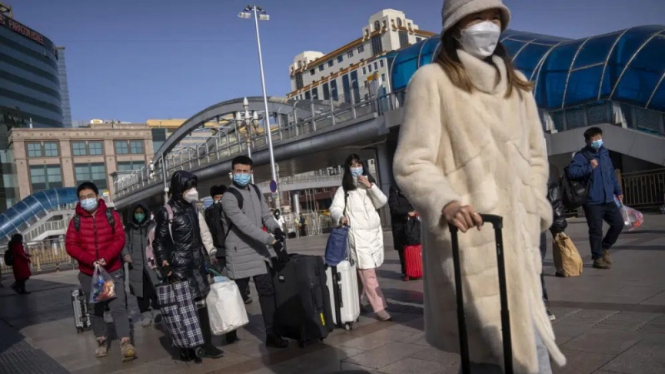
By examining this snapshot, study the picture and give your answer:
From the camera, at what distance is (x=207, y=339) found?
538 centimetres

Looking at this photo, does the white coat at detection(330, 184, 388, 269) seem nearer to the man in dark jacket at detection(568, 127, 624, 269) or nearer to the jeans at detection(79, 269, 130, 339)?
the jeans at detection(79, 269, 130, 339)

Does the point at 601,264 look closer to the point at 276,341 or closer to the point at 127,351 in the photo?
the point at 276,341

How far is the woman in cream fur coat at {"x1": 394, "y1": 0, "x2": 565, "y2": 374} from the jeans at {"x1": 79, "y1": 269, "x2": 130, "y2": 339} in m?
4.20

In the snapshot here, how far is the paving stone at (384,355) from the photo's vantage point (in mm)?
4449

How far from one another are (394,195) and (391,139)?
53.4 ft

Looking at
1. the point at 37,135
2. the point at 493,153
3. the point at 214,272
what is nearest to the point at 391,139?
the point at 214,272

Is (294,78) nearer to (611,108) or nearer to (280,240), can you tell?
(611,108)

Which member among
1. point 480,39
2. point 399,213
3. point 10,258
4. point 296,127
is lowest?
point 10,258

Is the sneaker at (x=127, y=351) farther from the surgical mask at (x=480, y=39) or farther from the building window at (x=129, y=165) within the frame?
the building window at (x=129, y=165)

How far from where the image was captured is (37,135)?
79.2m

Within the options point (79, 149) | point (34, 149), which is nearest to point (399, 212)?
point (34, 149)

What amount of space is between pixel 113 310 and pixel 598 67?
989 inches

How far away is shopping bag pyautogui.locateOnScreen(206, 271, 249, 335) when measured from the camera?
214 inches

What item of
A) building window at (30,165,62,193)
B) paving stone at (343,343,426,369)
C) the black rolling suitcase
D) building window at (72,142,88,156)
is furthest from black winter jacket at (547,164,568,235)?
building window at (72,142,88,156)
